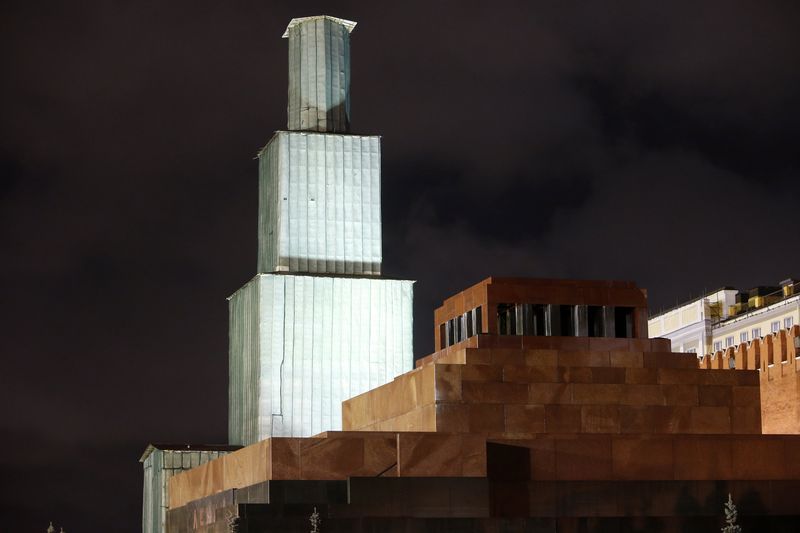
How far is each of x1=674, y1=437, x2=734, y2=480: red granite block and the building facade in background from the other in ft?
139

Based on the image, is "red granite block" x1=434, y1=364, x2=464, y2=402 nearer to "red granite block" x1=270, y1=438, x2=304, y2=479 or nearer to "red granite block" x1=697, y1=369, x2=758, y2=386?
"red granite block" x1=270, y1=438, x2=304, y2=479

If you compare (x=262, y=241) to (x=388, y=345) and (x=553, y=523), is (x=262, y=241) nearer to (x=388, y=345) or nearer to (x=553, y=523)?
(x=388, y=345)

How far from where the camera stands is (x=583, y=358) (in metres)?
51.8

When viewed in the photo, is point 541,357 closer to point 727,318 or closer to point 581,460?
point 581,460

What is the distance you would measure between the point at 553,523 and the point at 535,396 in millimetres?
5231

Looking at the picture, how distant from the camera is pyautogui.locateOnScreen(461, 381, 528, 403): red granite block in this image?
50.2 metres

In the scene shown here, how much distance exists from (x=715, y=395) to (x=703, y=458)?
4.09 meters

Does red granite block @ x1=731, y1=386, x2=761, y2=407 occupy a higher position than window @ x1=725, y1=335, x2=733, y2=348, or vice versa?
window @ x1=725, y1=335, x2=733, y2=348

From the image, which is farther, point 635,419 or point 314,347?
point 314,347

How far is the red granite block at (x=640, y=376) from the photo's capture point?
5191 cm

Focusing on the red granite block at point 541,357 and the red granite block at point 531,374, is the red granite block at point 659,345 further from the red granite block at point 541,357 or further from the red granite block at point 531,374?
the red granite block at point 531,374

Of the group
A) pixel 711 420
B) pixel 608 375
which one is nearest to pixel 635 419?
pixel 608 375

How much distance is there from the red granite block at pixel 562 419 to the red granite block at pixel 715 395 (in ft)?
15.3

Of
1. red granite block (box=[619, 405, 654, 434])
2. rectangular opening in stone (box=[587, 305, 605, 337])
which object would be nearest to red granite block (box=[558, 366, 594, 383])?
red granite block (box=[619, 405, 654, 434])
